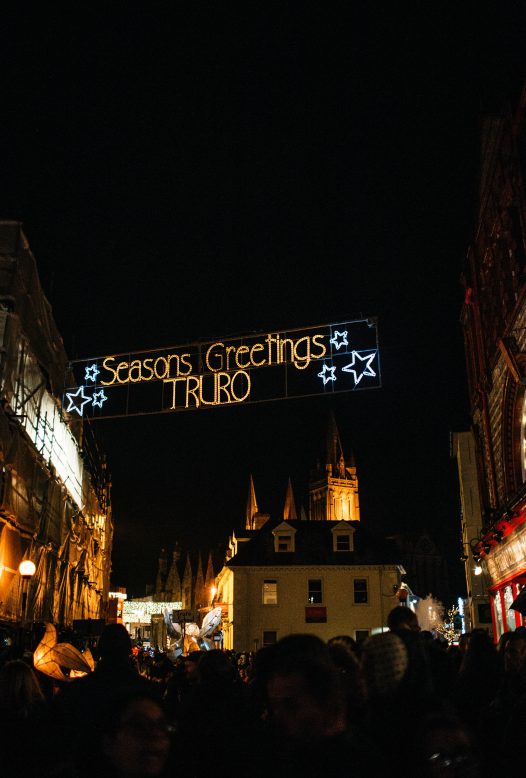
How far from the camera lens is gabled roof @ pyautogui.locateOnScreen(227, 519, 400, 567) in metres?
43.6

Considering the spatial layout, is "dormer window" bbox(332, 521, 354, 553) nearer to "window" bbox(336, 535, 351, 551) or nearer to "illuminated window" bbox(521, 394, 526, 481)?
"window" bbox(336, 535, 351, 551)

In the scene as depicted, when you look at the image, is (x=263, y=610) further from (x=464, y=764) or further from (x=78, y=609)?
(x=464, y=764)

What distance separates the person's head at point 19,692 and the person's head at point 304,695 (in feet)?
9.11

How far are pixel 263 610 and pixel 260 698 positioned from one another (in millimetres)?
39408

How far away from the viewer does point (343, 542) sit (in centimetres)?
4497

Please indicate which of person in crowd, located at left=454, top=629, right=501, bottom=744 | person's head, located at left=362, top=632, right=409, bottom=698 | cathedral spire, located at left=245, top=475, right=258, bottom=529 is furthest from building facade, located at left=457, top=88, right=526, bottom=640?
cathedral spire, located at left=245, top=475, right=258, bottom=529

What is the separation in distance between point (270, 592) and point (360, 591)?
5.70 metres

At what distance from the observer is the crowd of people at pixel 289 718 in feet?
8.52

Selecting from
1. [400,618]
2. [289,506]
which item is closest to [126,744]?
[400,618]

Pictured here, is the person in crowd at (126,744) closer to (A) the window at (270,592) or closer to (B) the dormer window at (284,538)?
(A) the window at (270,592)

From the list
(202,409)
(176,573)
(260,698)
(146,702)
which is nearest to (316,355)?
(202,409)

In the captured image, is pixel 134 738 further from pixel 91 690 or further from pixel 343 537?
pixel 343 537

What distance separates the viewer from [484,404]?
22453mm

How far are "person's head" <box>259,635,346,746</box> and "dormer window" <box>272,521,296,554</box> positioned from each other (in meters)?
42.8
